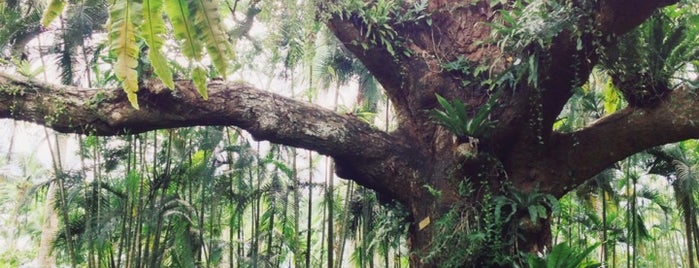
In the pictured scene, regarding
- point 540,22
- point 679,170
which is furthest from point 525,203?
point 679,170

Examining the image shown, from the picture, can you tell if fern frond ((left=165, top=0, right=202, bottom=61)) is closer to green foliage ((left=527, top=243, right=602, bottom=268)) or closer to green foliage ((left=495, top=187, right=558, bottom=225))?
green foliage ((left=527, top=243, right=602, bottom=268))

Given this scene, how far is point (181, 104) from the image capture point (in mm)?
3873

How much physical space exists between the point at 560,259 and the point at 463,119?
1.19 metres

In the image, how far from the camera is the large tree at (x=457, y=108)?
142 inches

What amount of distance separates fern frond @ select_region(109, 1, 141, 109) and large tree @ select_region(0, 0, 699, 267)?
1657 millimetres

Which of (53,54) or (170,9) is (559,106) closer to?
(170,9)

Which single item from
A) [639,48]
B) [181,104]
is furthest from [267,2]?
[639,48]

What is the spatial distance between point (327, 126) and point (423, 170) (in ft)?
3.04

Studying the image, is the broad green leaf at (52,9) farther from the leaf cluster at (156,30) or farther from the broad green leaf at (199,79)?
the broad green leaf at (199,79)

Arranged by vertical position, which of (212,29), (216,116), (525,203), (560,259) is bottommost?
(560,259)

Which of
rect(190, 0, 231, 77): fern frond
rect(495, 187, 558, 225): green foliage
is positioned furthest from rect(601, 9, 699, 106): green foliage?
rect(190, 0, 231, 77): fern frond

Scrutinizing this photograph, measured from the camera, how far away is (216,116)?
3.97 metres

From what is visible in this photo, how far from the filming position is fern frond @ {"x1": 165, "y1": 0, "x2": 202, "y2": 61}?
1638 millimetres

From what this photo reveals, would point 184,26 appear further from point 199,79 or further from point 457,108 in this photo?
point 457,108
